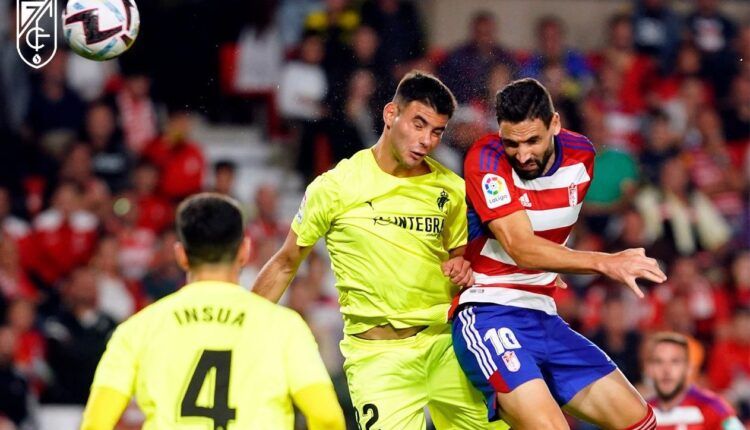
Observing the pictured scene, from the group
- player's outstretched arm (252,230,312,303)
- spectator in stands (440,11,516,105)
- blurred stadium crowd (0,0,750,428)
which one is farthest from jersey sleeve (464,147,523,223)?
blurred stadium crowd (0,0,750,428)

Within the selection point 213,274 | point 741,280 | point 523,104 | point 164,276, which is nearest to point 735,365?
point 741,280

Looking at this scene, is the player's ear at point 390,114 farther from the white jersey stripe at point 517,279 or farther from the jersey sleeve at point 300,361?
the jersey sleeve at point 300,361

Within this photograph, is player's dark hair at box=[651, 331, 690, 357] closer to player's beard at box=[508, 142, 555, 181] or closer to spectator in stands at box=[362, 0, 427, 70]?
player's beard at box=[508, 142, 555, 181]

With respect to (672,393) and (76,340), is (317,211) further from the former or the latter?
(76,340)

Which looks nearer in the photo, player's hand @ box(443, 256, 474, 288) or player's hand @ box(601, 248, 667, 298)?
player's hand @ box(601, 248, 667, 298)

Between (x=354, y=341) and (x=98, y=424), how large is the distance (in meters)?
2.47

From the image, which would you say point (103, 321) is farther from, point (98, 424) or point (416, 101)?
point (98, 424)

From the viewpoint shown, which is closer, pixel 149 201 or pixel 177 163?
pixel 149 201

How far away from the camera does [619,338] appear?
12344mm

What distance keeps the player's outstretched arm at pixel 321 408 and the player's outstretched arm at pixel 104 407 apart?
65 cm

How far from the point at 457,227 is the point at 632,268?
1.36m

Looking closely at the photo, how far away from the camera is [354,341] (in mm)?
7297

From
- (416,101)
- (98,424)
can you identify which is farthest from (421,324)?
(98,424)

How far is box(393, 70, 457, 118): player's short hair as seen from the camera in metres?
7.00
